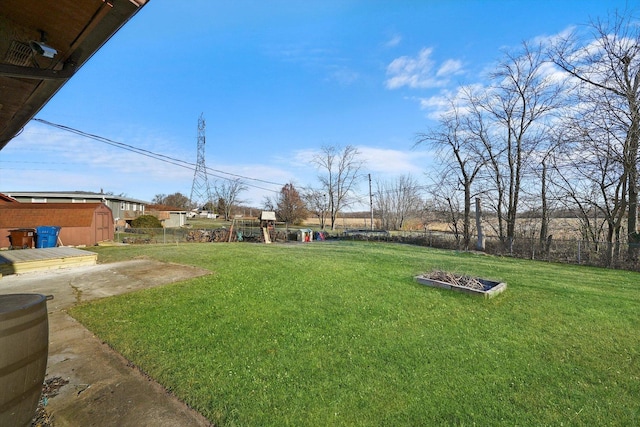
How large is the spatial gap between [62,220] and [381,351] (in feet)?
60.1

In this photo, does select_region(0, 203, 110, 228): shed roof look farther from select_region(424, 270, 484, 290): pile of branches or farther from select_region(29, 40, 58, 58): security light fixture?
select_region(424, 270, 484, 290): pile of branches

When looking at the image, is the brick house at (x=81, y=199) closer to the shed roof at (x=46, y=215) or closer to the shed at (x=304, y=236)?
the shed roof at (x=46, y=215)

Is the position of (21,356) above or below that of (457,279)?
above

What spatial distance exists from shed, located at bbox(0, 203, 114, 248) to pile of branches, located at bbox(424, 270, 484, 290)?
17.4m

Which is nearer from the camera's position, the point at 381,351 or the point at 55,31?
the point at 55,31

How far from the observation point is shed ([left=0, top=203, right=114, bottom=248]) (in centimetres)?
1366

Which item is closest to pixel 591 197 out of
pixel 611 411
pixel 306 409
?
pixel 611 411

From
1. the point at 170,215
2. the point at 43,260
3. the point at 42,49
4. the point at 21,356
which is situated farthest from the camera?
the point at 170,215

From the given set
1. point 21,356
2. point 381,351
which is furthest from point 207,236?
point 21,356

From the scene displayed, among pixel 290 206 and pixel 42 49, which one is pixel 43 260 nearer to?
pixel 42 49

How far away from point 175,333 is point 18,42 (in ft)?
11.3

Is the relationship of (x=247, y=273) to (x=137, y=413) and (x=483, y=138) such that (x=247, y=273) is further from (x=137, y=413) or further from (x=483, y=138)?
(x=483, y=138)

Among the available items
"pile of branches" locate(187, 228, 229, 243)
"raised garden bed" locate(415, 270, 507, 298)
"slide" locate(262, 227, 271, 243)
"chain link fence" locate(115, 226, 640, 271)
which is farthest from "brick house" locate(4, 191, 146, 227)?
"raised garden bed" locate(415, 270, 507, 298)

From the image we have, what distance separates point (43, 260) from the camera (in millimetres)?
7832
